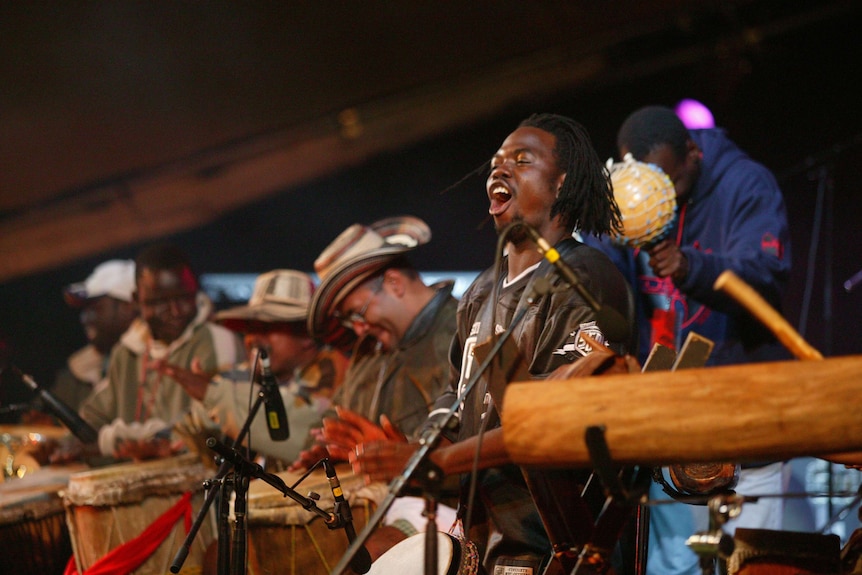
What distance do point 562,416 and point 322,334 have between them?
13.5ft

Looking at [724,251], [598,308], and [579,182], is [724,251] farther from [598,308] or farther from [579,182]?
[598,308]

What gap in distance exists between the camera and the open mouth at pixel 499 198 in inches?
151

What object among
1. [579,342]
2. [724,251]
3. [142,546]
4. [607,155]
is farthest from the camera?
[607,155]

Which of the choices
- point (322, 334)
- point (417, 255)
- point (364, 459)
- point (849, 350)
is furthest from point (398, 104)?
point (364, 459)

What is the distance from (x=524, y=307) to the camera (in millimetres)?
3070

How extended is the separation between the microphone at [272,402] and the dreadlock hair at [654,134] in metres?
2.32

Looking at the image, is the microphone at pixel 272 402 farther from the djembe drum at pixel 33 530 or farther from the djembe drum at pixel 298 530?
the djembe drum at pixel 33 530

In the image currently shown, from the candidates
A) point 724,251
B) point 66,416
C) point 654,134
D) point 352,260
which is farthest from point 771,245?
point 66,416

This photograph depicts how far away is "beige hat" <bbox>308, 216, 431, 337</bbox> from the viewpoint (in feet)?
20.0

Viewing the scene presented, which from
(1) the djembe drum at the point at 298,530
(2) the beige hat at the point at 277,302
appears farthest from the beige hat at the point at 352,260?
(1) the djembe drum at the point at 298,530

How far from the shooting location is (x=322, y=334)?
6570mm

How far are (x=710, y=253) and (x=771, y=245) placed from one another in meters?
0.40

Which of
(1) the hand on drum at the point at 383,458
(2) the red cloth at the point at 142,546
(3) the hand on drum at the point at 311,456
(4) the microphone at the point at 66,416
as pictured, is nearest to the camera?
(1) the hand on drum at the point at 383,458

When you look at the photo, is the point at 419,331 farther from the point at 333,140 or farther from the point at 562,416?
the point at 333,140
